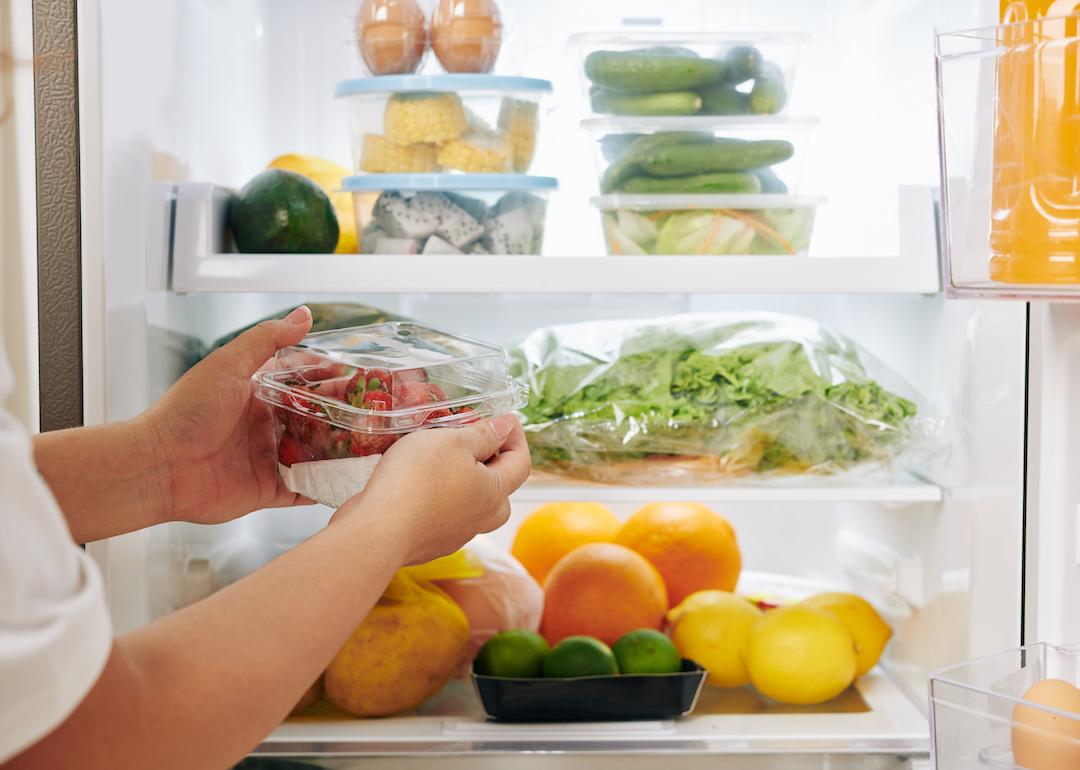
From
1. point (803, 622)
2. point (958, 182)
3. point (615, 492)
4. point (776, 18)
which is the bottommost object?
point (803, 622)

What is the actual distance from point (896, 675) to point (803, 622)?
23 cm

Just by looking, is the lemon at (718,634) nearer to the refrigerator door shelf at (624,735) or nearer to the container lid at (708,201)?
the refrigerator door shelf at (624,735)

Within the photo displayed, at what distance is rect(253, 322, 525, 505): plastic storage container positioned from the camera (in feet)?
2.50

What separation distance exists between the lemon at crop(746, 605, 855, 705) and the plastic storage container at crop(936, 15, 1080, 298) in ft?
1.71

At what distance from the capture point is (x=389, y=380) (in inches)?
30.2

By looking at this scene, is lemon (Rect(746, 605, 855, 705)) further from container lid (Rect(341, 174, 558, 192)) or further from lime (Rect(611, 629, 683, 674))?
container lid (Rect(341, 174, 558, 192))

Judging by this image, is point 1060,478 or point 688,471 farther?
point 688,471

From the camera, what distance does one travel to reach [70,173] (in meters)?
1.03

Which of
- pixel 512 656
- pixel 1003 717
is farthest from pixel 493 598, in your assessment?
pixel 1003 717

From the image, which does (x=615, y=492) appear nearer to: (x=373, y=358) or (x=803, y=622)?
(x=803, y=622)

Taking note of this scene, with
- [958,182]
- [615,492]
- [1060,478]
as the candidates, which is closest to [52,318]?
[615,492]

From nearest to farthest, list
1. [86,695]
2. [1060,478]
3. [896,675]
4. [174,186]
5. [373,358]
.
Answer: [86,695]
[373,358]
[1060,478]
[174,186]
[896,675]

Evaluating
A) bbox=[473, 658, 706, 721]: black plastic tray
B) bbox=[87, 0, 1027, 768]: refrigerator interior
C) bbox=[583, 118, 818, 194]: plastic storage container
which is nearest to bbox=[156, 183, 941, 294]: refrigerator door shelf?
bbox=[87, 0, 1027, 768]: refrigerator interior

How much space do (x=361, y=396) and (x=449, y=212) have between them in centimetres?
45
